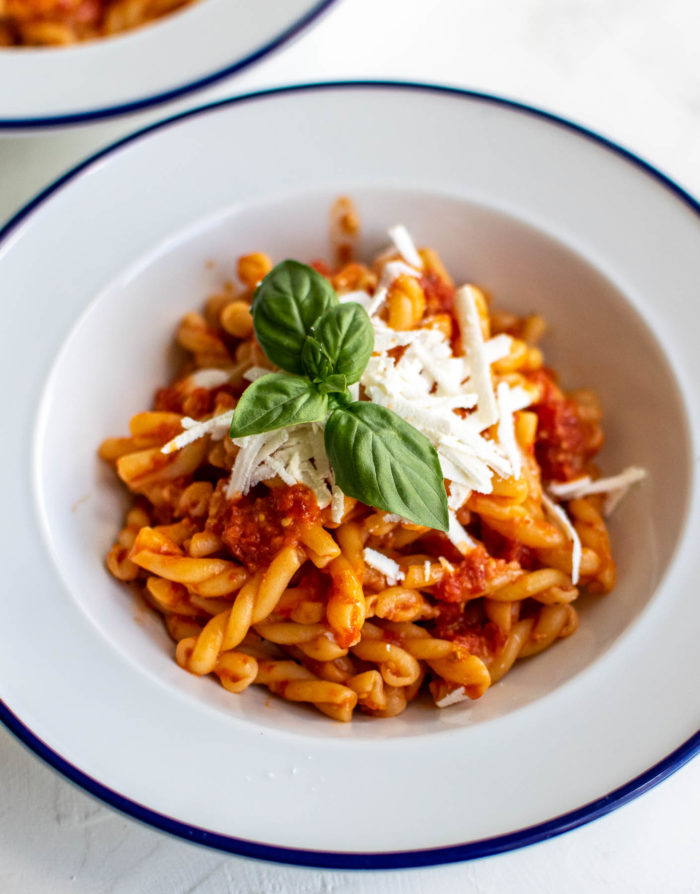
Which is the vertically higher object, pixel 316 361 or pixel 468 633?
pixel 316 361

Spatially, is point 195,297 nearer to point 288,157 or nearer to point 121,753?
point 288,157

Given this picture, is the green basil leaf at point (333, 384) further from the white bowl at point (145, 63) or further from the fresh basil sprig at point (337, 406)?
the white bowl at point (145, 63)

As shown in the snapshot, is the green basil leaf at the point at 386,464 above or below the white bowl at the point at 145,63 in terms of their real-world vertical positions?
below

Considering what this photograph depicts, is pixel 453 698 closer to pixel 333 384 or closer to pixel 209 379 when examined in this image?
pixel 333 384

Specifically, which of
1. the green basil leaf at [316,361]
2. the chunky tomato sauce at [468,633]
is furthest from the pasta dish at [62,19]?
the chunky tomato sauce at [468,633]

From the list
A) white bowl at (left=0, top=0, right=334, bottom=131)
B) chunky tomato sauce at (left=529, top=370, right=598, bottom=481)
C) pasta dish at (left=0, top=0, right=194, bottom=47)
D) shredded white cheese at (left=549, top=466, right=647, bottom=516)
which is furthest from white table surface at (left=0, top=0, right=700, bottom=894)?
chunky tomato sauce at (left=529, top=370, right=598, bottom=481)

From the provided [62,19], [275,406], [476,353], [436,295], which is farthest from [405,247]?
[62,19]

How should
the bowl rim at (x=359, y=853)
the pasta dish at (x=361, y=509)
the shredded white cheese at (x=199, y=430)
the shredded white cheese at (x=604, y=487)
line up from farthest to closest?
the shredded white cheese at (x=604, y=487) → the shredded white cheese at (x=199, y=430) → the pasta dish at (x=361, y=509) → the bowl rim at (x=359, y=853)
